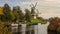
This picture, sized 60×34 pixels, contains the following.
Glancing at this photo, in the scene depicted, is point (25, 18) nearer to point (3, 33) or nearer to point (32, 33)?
point (32, 33)

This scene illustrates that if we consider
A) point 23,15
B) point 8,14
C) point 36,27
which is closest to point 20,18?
point 23,15

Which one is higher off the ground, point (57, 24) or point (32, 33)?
point (57, 24)

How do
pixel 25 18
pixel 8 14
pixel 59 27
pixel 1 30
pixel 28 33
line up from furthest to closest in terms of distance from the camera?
pixel 25 18
pixel 28 33
pixel 8 14
pixel 59 27
pixel 1 30

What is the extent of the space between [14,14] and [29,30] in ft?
4.77

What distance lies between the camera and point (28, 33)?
12.8 meters

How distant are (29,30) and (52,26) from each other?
2.87 meters

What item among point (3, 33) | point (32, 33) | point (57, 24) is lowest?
point (32, 33)

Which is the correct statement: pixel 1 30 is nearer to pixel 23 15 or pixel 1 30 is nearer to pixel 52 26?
pixel 52 26

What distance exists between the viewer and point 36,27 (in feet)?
46.5

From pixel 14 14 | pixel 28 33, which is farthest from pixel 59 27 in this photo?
pixel 14 14

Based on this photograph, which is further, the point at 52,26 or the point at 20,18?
the point at 20,18

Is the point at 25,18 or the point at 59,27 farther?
the point at 25,18

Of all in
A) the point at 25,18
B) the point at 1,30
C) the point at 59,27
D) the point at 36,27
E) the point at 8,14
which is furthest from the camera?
the point at 25,18

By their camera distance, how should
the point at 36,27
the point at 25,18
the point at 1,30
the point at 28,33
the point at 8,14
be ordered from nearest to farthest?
the point at 1,30
the point at 8,14
the point at 28,33
the point at 36,27
the point at 25,18
